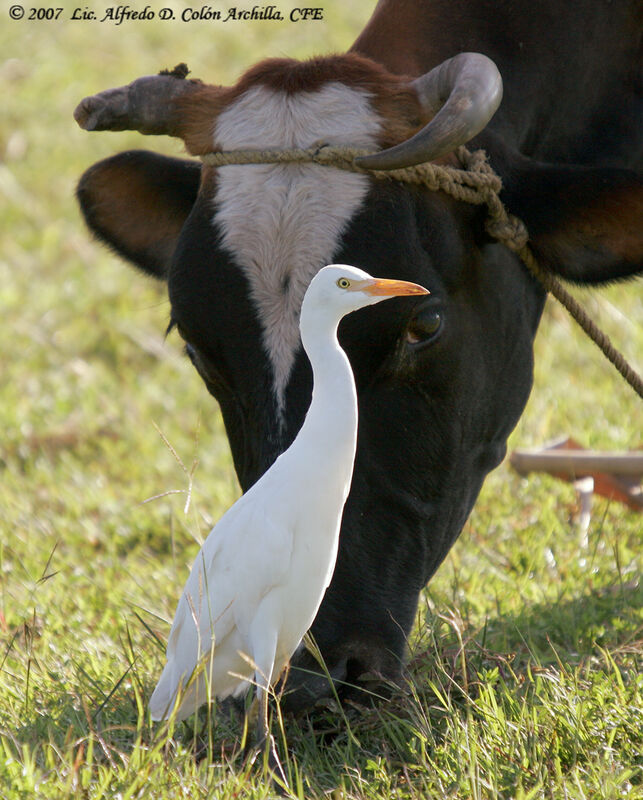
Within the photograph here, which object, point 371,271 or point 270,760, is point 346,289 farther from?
point 270,760

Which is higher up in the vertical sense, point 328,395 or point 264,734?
point 328,395

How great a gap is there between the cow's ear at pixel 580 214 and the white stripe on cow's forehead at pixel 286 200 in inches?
18.2

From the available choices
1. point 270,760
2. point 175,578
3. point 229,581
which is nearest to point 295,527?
point 229,581

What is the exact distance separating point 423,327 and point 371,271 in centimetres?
20

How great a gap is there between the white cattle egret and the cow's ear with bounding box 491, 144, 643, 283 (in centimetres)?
89

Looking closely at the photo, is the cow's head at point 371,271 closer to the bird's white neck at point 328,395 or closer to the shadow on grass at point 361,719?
the shadow on grass at point 361,719

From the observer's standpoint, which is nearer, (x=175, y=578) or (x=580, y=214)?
(x=580, y=214)

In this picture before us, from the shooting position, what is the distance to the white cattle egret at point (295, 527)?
254 centimetres

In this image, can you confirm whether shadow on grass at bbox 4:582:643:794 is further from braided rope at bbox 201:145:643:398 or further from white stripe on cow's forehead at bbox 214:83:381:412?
braided rope at bbox 201:145:643:398

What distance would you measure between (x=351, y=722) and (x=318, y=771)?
0.16 metres

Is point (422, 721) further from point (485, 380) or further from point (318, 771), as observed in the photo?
point (485, 380)

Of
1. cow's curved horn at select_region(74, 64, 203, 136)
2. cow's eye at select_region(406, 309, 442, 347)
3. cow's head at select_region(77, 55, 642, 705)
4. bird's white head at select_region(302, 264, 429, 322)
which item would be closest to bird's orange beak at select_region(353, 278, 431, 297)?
bird's white head at select_region(302, 264, 429, 322)

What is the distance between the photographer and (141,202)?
3.82 m

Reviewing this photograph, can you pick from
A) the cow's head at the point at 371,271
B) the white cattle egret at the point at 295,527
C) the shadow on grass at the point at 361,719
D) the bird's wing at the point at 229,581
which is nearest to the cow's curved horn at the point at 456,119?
the cow's head at the point at 371,271
